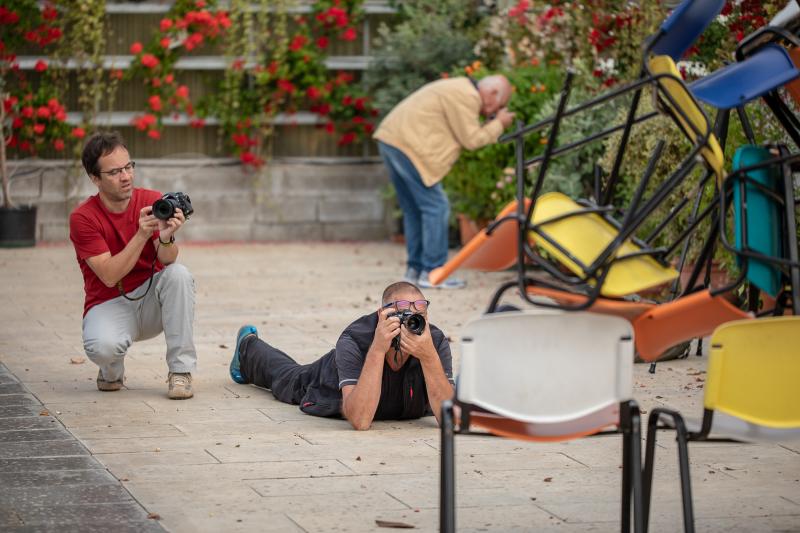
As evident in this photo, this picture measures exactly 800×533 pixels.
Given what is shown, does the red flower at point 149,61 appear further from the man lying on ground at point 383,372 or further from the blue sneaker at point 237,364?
the man lying on ground at point 383,372

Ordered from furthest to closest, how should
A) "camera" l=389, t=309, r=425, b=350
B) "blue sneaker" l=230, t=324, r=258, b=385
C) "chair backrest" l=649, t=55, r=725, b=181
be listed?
1. "blue sneaker" l=230, t=324, r=258, b=385
2. "camera" l=389, t=309, r=425, b=350
3. "chair backrest" l=649, t=55, r=725, b=181

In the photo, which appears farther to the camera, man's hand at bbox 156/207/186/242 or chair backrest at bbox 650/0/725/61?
man's hand at bbox 156/207/186/242

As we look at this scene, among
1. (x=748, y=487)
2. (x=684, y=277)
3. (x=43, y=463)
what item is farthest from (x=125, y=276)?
Answer: (x=684, y=277)

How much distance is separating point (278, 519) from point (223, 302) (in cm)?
588

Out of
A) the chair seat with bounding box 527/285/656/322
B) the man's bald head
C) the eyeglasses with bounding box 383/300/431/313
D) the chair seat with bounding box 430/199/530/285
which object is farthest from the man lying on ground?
the man's bald head

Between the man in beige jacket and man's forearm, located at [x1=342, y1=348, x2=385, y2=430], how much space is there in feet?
17.6

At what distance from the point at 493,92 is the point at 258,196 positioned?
180 inches

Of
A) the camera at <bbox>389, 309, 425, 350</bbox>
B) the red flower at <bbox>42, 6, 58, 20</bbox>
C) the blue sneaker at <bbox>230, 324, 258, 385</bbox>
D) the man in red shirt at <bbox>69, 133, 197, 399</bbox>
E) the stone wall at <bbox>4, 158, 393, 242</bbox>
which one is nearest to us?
the camera at <bbox>389, 309, 425, 350</bbox>

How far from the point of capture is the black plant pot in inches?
546

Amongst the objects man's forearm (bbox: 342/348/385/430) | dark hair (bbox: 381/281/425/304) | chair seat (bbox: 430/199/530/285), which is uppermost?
chair seat (bbox: 430/199/530/285)

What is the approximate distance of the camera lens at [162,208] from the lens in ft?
22.0

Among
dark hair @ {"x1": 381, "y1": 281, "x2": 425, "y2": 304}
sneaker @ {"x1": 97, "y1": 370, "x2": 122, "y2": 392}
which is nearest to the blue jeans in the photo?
sneaker @ {"x1": 97, "y1": 370, "x2": 122, "y2": 392}

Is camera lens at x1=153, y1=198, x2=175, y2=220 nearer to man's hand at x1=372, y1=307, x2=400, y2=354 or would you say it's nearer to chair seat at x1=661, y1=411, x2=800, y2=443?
man's hand at x1=372, y1=307, x2=400, y2=354

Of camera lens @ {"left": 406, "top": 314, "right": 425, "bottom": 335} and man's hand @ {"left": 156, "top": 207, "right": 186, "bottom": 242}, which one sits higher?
man's hand @ {"left": 156, "top": 207, "right": 186, "bottom": 242}
